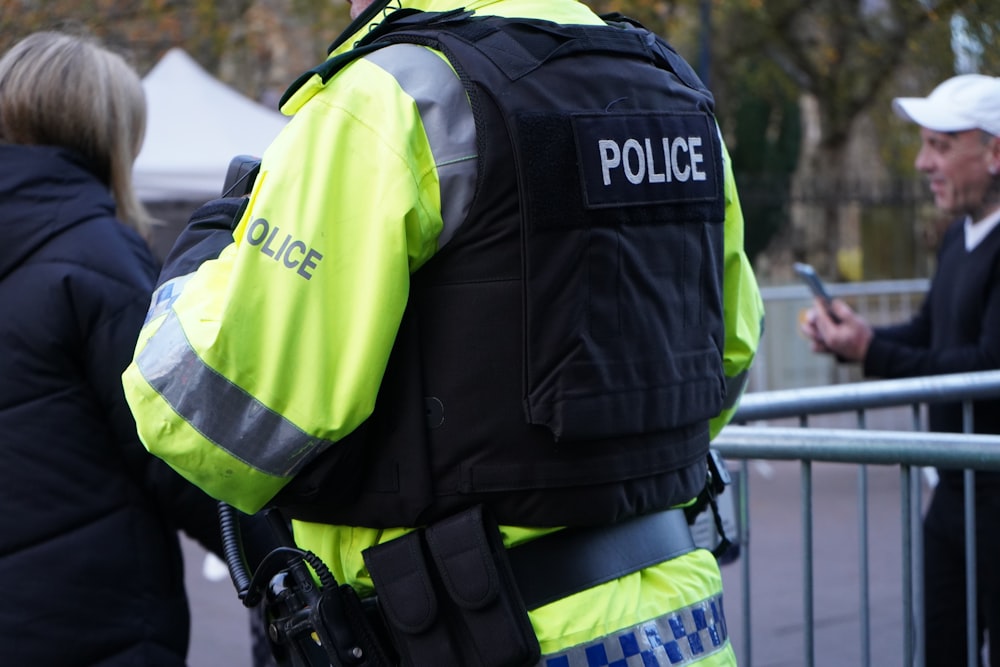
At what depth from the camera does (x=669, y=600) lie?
1.94 m

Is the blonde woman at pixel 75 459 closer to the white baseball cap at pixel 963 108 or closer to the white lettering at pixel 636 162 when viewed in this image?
the white lettering at pixel 636 162

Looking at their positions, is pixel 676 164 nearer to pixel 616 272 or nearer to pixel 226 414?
pixel 616 272

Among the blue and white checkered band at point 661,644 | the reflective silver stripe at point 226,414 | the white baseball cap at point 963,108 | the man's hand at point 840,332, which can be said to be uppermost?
the reflective silver stripe at point 226,414

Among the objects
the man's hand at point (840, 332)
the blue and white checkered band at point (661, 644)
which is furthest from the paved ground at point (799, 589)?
the blue and white checkered band at point (661, 644)

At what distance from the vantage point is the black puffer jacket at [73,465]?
2.44 m

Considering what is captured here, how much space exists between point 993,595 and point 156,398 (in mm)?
2434

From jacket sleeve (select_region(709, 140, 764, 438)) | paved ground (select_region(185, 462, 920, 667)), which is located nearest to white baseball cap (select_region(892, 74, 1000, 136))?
paved ground (select_region(185, 462, 920, 667))

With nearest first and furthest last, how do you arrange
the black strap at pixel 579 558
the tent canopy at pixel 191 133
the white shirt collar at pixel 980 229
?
the black strap at pixel 579 558, the white shirt collar at pixel 980 229, the tent canopy at pixel 191 133

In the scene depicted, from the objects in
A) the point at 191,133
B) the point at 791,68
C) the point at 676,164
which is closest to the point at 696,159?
the point at 676,164

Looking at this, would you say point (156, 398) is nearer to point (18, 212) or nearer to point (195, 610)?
point (18, 212)

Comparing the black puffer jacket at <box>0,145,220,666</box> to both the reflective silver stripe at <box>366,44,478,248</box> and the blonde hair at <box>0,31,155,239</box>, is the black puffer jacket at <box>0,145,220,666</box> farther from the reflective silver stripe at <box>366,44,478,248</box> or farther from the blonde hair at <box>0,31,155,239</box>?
the reflective silver stripe at <box>366,44,478,248</box>

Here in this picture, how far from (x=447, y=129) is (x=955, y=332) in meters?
2.43

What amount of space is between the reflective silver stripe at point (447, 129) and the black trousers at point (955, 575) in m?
2.14

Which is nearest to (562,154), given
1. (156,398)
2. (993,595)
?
(156,398)
